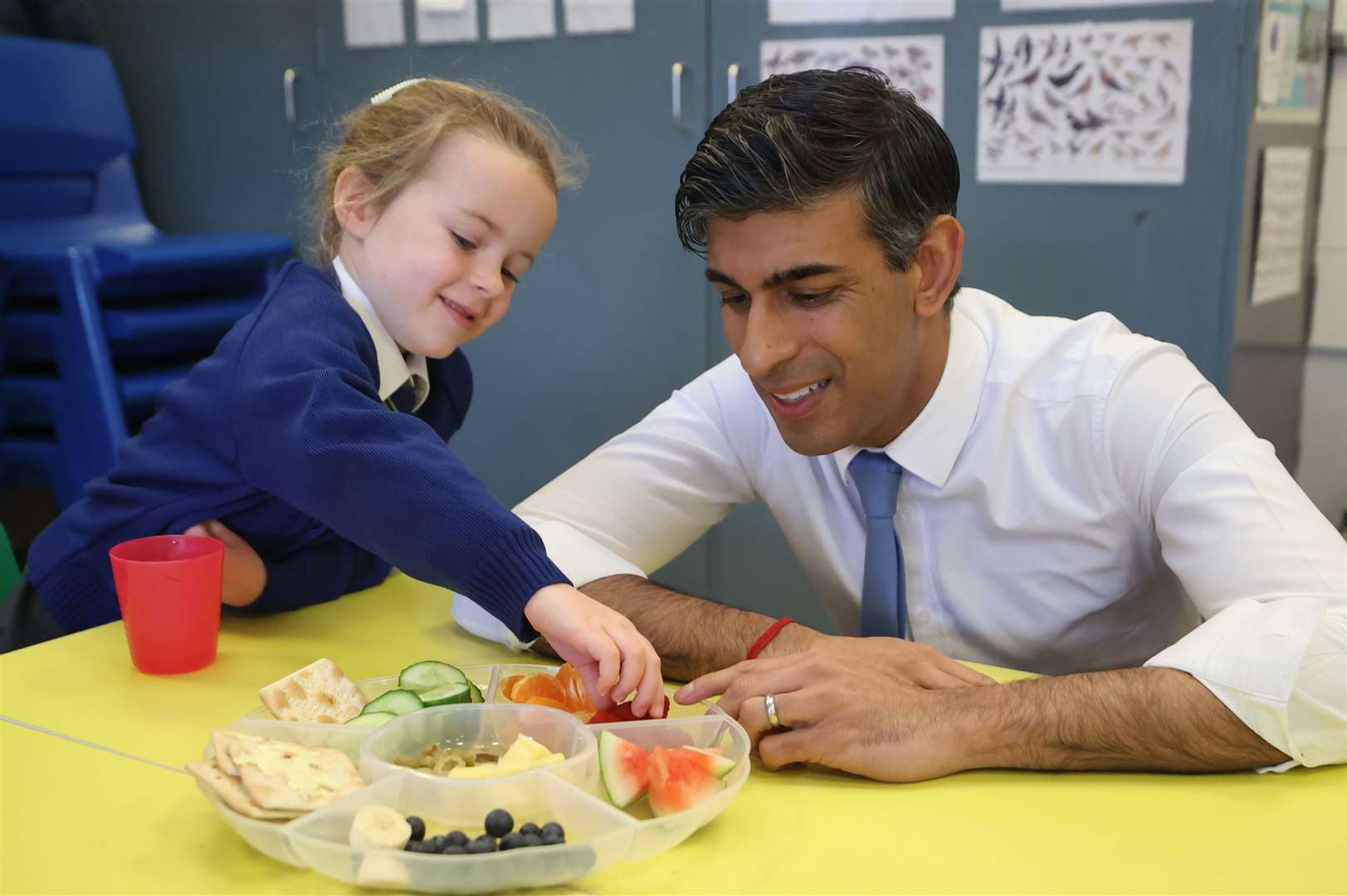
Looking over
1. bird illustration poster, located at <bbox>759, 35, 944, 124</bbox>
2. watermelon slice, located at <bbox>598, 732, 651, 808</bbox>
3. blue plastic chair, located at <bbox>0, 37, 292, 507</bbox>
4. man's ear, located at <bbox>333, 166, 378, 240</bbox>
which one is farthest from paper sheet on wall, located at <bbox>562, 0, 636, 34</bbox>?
watermelon slice, located at <bbox>598, 732, 651, 808</bbox>

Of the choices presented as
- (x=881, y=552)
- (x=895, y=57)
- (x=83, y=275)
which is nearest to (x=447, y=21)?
(x=83, y=275)

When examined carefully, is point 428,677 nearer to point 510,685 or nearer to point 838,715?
point 510,685

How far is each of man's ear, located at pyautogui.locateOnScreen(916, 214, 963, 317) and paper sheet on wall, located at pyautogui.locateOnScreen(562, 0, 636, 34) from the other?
1.74 meters

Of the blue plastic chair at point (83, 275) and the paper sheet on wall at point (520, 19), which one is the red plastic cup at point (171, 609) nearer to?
the blue plastic chair at point (83, 275)

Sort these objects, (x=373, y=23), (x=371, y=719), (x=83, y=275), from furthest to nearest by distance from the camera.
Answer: (x=373, y=23), (x=83, y=275), (x=371, y=719)

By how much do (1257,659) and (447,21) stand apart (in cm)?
292

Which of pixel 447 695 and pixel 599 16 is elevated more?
pixel 599 16

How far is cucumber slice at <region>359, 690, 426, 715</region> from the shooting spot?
3.85ft

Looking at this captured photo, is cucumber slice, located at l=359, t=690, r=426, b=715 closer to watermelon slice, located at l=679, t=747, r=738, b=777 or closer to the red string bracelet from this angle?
watermelon slice, located at l=679, t=747, r=738, b=777

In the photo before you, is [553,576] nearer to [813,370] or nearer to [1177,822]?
[813,370]

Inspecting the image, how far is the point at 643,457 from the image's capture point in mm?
1913

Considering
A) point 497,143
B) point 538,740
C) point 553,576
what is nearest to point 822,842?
point 538,740

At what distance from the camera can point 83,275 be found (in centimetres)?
332

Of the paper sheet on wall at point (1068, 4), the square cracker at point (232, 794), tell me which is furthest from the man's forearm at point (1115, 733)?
the paper sheet on wall at point (1068, 4)
